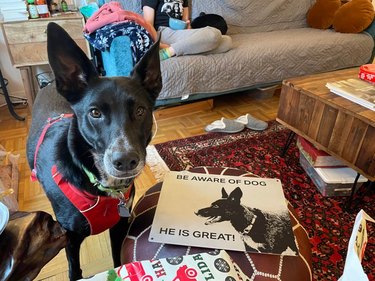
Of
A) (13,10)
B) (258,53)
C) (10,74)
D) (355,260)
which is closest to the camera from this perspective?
(355,260)

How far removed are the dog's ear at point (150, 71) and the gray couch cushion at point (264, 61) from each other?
46.1 inches

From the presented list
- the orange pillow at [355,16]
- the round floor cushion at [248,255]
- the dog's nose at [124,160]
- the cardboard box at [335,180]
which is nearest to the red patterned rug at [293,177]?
the cardboard box at [335,180]

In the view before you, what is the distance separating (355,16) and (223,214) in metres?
2.75

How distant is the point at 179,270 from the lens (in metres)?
0.63

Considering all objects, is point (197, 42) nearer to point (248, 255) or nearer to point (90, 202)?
point (90, 202)

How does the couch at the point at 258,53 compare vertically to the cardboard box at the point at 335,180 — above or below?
above

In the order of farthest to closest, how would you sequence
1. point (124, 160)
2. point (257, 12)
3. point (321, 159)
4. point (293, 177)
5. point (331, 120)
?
point (257, 12) → point (293, 177) → point (321, 159) → point (331, 120) → point (124, 160)

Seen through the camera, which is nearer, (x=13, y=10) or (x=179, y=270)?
(x=179, y=270)

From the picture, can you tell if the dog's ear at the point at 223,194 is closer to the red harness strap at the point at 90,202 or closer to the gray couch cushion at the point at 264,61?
the red harness strap at the point at 90,202

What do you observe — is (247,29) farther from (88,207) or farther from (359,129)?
(88,207)

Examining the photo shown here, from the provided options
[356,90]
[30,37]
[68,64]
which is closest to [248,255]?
[68,64]

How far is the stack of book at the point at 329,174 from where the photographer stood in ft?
5.14

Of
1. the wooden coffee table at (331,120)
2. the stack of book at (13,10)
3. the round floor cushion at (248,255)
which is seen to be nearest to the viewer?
the round floor cushion at (248,255)

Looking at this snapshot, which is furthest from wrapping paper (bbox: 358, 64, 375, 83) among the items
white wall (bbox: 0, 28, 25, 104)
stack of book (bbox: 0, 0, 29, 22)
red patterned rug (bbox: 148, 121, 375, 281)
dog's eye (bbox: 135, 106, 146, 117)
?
white wall (bbox: 0, 28, 25, 104)
